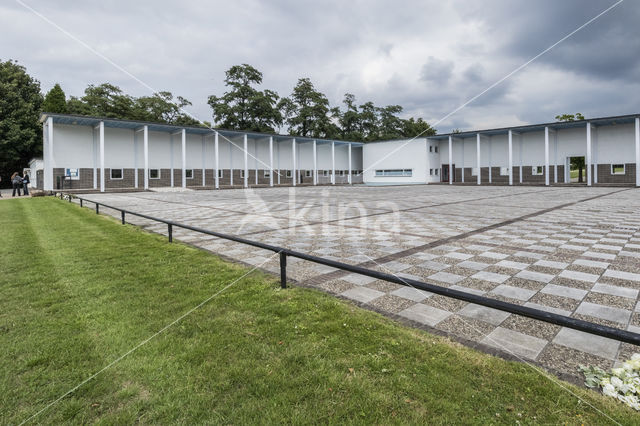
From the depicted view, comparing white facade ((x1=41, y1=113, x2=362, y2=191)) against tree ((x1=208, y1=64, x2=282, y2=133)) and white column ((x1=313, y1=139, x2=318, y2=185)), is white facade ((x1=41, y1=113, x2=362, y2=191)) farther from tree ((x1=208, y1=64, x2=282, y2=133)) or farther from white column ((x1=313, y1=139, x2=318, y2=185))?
tree ((x1=208, y1=64, x2=282, y2=133))

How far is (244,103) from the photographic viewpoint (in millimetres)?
60531

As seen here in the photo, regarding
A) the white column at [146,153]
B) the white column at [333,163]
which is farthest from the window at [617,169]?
the white column at [146,153]

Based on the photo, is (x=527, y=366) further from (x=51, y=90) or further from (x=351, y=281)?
(x=51, y=90)

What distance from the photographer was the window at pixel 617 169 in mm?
34688

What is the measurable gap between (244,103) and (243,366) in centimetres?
6206

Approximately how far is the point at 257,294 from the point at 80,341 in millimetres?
1898

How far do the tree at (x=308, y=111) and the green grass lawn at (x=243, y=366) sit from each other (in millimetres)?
62885

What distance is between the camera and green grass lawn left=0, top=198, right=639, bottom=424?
2354mm

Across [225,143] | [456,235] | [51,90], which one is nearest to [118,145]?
[225,143]

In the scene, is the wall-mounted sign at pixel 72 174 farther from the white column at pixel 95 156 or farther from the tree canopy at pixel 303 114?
the tree canopy at pixel 303 114

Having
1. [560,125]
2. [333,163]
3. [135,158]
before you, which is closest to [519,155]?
[560,125]

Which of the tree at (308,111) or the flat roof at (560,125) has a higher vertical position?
the tree at (308,111)

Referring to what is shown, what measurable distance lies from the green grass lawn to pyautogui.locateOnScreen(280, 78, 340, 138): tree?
62885 millimetres

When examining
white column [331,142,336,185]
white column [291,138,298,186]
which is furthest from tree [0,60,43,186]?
white column [331,142,336,185]
